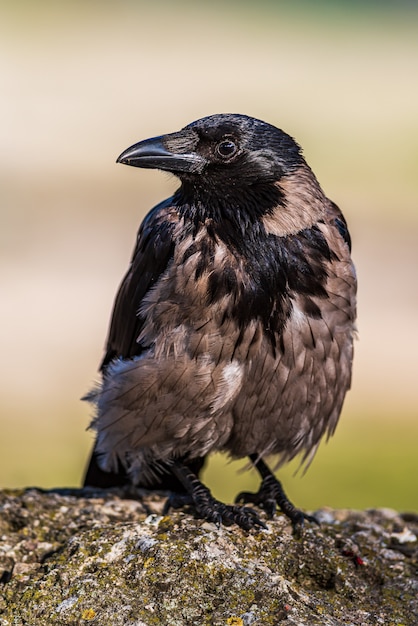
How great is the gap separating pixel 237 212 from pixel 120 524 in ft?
4.91

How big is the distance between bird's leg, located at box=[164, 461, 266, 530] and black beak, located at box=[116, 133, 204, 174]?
154 cm

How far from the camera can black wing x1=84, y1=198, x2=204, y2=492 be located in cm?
498

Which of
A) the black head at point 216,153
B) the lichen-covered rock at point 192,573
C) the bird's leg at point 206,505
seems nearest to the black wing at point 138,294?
the bird's leg at point 206,505

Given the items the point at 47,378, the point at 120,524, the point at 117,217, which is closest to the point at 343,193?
the point at 117,217

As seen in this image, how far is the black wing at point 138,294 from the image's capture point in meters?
4.98

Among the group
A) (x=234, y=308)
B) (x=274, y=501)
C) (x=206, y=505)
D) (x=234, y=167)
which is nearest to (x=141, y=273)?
(x=234, y=308)

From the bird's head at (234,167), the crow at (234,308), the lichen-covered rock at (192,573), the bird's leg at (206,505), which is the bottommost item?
the lichen-covered rock at (192,573)

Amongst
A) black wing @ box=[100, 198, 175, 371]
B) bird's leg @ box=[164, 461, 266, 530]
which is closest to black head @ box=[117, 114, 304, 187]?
black wing @ box=[100, 198, 175, 371]

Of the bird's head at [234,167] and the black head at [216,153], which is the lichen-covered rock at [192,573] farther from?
the black head at [216,153]

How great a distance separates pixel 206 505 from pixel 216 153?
1.63 metres

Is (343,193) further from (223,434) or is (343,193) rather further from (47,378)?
(223,434)

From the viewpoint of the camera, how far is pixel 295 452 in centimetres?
530

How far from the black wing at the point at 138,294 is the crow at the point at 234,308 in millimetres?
13

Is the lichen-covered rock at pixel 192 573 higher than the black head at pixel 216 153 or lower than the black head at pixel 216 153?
lower
